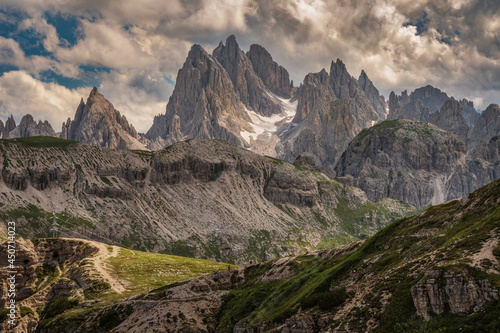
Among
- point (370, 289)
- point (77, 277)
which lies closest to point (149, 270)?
point (77, 277)

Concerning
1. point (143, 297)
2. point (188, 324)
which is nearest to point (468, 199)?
point (188, 324)

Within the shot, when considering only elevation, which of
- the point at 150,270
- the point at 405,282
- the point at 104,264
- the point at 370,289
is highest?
the point at 104,264

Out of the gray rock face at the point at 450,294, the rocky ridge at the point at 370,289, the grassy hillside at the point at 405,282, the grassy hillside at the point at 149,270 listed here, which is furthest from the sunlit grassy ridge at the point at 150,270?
the gray rock face at the point at 450,294

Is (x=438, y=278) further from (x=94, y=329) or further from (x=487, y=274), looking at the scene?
(x=94, y=329)

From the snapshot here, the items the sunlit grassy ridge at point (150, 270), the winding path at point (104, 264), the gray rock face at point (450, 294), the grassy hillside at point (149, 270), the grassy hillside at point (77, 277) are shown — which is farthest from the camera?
the sunlit grassy ridge at point (150, 270)

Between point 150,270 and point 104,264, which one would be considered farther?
point 150,270

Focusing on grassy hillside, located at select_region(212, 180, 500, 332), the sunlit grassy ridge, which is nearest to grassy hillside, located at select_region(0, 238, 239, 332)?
the sunlit grassy ridge

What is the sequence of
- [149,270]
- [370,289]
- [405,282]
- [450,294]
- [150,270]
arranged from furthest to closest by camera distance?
1. [150,270]
2. [149,270]
3. [370,289]
4. [405,282]
5. [450,294]

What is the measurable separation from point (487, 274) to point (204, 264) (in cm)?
15357

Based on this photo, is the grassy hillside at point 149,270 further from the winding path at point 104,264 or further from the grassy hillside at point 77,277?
the winding path at point 104,264

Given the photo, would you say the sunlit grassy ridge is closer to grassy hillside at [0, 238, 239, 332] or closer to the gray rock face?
grassy hillside at [0, 238, 239, 332]

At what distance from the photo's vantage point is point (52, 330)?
101500 mm

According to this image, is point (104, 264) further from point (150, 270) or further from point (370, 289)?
point (370, 289)

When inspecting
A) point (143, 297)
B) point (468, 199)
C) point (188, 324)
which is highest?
point (468, 199)
